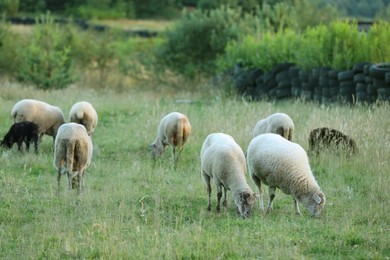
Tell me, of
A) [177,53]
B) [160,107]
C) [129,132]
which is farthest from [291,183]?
[177,53]

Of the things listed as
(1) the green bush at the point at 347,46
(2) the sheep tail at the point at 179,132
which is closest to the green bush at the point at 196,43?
(1) the green bush at the point at 347,46

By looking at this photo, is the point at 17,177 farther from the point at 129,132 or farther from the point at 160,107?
the point at 160,107

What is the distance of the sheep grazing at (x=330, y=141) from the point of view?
41.9 ft

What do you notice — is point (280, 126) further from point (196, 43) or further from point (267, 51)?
point (196, 43)

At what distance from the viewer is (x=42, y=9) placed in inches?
2205

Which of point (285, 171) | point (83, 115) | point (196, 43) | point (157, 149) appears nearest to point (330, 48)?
point (157, 149)

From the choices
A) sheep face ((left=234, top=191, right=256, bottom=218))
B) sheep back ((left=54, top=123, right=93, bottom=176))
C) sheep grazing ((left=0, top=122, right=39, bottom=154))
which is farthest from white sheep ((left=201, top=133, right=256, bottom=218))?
sheep grazing ((left=0, top=122, right=39, bottom=154))

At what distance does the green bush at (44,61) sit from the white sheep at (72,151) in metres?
16.0

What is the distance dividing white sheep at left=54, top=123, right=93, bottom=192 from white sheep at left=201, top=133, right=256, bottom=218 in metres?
1.85

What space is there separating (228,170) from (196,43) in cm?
2559

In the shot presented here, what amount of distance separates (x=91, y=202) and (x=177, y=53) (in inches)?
991

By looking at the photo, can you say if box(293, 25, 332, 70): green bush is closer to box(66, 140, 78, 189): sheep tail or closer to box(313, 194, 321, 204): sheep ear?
box(66, 140, 78, 189): sheep tail

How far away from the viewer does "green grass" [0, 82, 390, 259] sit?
766 centimetres

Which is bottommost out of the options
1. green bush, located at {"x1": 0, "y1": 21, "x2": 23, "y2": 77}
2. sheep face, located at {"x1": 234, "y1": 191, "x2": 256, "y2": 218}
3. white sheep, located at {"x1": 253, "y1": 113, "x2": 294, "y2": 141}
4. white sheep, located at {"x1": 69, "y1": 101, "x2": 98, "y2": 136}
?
green bush, located at {"x1": 0, "y1": 21, "x2": 23, "y2": 77}
